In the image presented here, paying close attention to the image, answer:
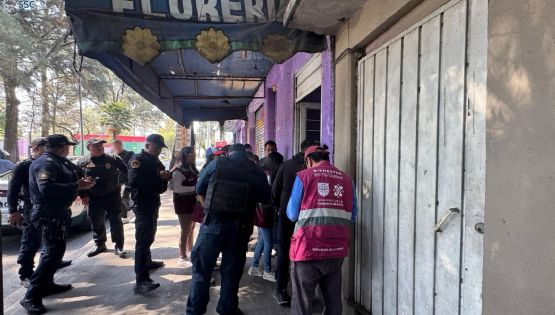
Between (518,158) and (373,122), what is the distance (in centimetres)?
167

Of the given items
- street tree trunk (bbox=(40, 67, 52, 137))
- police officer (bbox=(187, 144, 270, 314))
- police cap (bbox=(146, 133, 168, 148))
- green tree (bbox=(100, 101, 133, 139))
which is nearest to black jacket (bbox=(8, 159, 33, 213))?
police cap (bbox=(146, 133, 168, 148))

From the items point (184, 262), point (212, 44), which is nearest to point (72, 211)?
point (184, 262)

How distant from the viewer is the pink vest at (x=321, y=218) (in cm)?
283

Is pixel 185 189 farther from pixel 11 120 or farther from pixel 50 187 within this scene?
pixel 11 120

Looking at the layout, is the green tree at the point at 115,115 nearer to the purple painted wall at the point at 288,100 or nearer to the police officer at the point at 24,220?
the purple painted wall at the point at 288,100

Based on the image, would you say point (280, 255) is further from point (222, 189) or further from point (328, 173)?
point (328, 173)

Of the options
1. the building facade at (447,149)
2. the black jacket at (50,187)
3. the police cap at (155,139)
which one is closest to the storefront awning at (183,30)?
the building facade at (447,149)

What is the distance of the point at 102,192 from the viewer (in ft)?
18.4

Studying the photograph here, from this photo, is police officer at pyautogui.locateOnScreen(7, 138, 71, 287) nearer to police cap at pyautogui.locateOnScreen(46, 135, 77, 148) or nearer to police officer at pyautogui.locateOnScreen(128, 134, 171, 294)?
police cap at pyautogui.locateOnScreen(46, 135, 77, 148)

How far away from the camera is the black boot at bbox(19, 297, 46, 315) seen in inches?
145

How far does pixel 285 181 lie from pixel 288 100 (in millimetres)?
2906

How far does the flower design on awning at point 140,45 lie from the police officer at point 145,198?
1223 mm

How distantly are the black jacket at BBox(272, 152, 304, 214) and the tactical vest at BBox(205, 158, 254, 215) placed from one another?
53 centimetres

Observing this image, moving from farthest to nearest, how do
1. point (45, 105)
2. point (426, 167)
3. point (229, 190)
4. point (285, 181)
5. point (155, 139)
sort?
point (45, 105), point (155, 139), point (285, 181), point (229, 190), point (426, 167)
